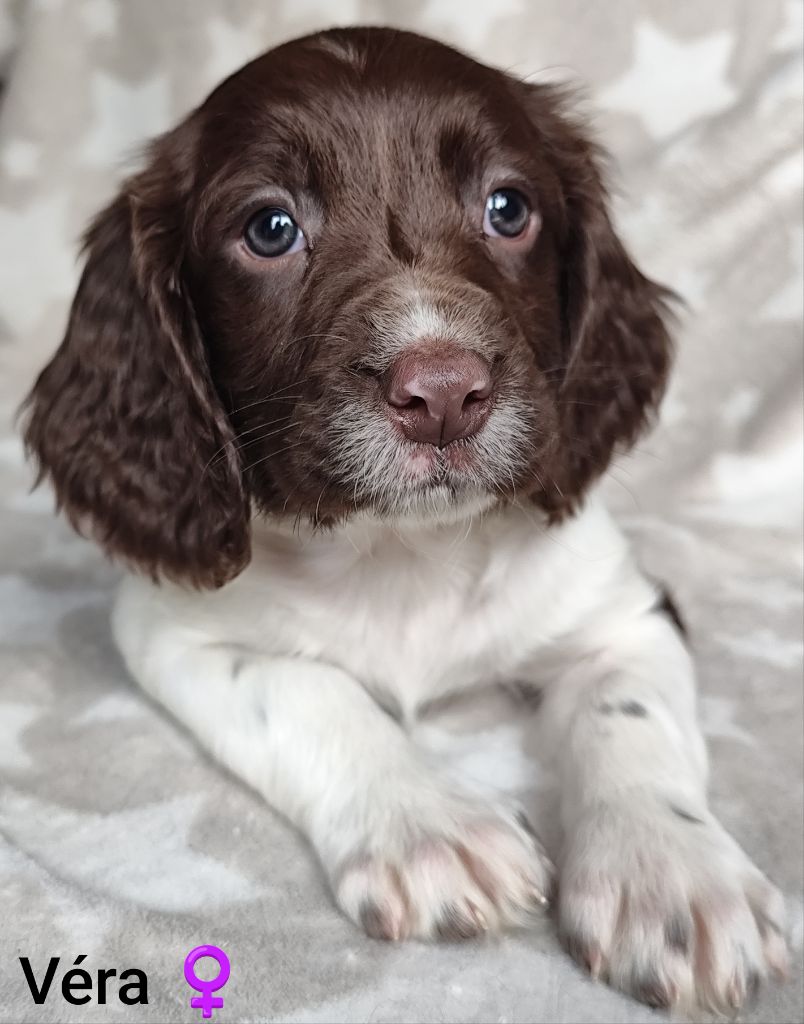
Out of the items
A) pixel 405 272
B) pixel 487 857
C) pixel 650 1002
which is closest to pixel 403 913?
pixel 487 857

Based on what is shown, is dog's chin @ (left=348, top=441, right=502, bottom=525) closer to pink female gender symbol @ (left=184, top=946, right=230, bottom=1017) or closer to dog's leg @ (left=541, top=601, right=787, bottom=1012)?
dog's leg @ (left=541, top=601, right=787, bottom=1012)

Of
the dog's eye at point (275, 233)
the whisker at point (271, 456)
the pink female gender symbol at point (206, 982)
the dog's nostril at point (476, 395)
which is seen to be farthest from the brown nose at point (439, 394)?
the pink female gender symbol at point (206, 982)

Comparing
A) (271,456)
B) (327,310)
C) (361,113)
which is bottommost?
(271,456)

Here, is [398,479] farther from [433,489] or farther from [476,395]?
[476,395]

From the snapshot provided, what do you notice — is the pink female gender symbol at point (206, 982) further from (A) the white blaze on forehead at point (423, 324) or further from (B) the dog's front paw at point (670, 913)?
(A) the white blaze on forehead at point (423, 324)

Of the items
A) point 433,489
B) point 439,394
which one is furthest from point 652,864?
point 439,394
